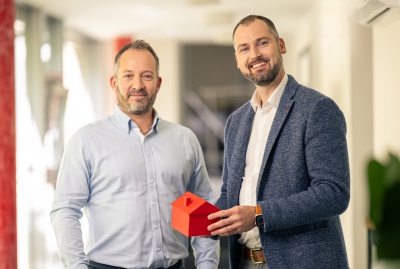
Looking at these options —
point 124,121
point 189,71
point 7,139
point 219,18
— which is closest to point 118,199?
point 124,121

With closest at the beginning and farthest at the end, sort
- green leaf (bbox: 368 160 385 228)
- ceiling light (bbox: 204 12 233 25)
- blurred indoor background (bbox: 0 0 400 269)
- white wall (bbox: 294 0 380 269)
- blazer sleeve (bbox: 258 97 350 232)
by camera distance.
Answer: green leaf (bbox: 368 160 385 228)
blazer sleeve (bbox: 258 97 350 232)
blurred indoor background (bbox: 0 0 400 269)
white wall (bbox: 294 0 380 269)
ceiling light (bbox: 204 12 233 25)

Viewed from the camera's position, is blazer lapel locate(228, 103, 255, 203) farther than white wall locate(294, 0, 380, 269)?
No

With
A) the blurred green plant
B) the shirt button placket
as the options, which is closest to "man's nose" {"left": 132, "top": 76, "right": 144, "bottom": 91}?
the shirt button placket

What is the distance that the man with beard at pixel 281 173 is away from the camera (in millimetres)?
1546

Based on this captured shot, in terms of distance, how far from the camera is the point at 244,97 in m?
10.5

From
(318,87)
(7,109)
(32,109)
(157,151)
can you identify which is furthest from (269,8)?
(157,151)

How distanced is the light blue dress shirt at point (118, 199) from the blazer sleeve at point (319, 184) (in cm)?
44

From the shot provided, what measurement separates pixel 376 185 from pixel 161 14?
670cm

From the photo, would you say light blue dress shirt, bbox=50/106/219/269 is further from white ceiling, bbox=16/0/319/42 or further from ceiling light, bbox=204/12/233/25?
ceiling light, bbox=204/12/233/25

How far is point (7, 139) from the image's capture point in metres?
3.97

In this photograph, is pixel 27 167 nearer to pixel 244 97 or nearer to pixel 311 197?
pixel 311 197

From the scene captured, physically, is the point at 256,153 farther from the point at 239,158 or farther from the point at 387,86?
the point at 387,86

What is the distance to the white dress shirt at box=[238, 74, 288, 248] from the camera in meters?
1.75

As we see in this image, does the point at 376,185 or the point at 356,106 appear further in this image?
the point at 356,106
